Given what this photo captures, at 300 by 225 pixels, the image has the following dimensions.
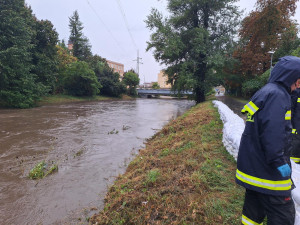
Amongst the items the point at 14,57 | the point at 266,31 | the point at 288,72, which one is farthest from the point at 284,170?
the point at 266,31

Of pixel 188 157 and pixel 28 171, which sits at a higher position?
pixel 188 157

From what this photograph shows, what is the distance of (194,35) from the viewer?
58.6 feet

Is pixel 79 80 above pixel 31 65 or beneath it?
beneath

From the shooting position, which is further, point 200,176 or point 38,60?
point 38,60

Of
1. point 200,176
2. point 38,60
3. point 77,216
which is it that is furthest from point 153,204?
point 38,60

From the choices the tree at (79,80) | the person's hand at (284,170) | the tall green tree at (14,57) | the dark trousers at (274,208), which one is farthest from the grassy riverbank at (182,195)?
the tree at (79,80)

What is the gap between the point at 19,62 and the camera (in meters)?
18.5

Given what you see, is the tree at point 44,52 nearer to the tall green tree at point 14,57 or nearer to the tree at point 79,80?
the tall green tree at point 14,57

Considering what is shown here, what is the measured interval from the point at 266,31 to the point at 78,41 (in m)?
44.3

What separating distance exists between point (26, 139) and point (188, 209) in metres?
8.05

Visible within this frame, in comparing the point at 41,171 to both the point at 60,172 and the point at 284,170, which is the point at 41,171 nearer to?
the point at 60,172

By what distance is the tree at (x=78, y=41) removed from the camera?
48.6 meters

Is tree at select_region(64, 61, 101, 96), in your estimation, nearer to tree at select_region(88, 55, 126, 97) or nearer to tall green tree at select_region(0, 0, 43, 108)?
tree at select_region(88, 55, 126, 97)

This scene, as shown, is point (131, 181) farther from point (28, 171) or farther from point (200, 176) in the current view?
point (28, 171)
